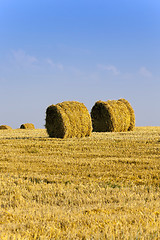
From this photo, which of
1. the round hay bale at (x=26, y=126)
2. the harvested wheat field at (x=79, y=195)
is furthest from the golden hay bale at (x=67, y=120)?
the round hay bale at (x=26, y=126)

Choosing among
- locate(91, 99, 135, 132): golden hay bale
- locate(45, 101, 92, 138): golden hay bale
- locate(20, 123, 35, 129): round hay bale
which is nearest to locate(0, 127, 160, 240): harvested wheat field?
locate(45, 101, 92, 138): golden hay bale

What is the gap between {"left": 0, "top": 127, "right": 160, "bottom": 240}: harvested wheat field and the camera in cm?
430

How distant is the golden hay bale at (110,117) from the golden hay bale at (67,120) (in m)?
3.69

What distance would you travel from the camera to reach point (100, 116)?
927 inches

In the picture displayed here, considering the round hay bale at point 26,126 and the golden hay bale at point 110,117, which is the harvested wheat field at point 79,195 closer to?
the golden hay bale at point 110,117

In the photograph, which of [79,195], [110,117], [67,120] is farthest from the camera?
[110,117]

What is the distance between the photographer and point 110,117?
2308 centimetres

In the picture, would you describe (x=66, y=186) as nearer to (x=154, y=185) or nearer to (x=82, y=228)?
(x=154, y=185)

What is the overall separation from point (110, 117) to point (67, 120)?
5.51 m

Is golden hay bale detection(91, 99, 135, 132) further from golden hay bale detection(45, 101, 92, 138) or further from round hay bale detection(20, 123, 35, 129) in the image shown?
round hay bale detection(20, 123, 35, 129)

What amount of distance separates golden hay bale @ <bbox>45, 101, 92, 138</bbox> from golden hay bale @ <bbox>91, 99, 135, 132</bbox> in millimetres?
3687

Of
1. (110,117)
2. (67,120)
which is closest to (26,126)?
(110,117)

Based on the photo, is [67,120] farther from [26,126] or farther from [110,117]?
[26,126]

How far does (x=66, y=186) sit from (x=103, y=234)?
3428 millimetres
